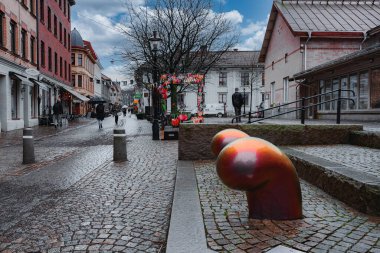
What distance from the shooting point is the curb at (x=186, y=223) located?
9.82 ft

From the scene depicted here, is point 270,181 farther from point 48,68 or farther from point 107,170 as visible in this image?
point 48,68

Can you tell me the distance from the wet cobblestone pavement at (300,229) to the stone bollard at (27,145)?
18.7ft

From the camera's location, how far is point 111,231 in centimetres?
372

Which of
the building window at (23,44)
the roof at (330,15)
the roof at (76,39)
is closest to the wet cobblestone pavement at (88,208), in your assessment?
the building window at (23,44)

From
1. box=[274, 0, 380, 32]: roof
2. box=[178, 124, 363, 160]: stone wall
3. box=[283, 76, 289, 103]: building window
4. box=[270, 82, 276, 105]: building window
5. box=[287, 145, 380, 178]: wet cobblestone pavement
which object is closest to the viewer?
box=[287, 145, 380, 178]: wet cobblestone pavement

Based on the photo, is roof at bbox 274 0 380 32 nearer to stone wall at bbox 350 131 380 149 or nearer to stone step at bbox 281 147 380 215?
stone wall at bbox 350 131 380 149

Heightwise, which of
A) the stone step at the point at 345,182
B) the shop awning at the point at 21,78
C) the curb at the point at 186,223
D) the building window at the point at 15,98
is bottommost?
the curb at the point at 186,223

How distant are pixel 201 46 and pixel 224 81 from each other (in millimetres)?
30752

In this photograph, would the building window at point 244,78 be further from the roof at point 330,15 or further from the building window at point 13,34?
the building window at point 13,34

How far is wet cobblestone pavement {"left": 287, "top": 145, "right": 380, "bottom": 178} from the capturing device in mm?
5170

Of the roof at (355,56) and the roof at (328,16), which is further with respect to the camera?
the roof at (328,16)

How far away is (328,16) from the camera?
27391 millimetres

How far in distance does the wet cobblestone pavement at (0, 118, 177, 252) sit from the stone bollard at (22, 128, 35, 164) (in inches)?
32.3

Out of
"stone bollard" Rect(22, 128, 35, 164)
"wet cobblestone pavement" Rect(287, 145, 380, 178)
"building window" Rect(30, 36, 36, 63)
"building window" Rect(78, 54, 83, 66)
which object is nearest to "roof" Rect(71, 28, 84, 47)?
"building window" Rect(78, 54, 83, 66)
